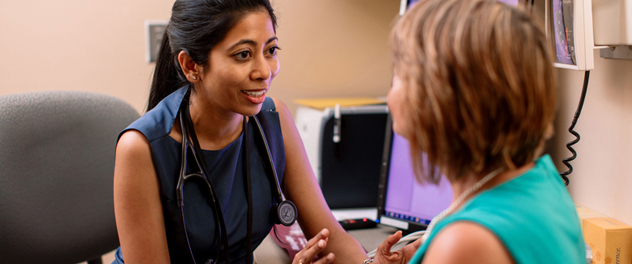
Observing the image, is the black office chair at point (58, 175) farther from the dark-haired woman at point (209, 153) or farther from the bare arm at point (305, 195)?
the bare arm at point (305, 195)

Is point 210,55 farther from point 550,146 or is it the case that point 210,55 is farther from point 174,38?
point 550,146

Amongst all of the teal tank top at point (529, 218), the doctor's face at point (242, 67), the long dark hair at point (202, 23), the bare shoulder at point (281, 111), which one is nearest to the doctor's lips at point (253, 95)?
the doctor's face at point (242, 67)

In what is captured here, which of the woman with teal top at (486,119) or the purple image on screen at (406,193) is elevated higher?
the woman with teal top at (486,119)

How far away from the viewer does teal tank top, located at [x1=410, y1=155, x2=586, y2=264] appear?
0.46m

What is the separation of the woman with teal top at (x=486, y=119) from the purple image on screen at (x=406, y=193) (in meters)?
0.75

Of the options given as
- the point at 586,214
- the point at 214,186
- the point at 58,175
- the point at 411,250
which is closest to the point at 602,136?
the point at 586,214

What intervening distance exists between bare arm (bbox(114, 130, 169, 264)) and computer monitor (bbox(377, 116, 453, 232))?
0.68m

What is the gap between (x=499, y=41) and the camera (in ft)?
1.57

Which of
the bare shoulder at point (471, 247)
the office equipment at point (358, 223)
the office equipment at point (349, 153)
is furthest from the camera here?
the office equipment at point (349, 153)

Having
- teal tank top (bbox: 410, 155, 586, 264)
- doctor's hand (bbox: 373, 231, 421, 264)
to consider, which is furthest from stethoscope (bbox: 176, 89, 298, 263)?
teal tank top (bbox: 410, 155, 586, 264)

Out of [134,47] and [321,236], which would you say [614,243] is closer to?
[321,236]

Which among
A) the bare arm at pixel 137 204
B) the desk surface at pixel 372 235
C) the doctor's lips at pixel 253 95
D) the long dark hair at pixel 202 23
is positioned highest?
the long dark hair at pixel 202 23

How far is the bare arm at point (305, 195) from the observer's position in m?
1.19

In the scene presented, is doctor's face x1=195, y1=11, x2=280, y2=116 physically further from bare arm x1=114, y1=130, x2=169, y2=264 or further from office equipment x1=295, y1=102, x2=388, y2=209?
office equipment x1=295, y1=102, x2=388, y2=209
